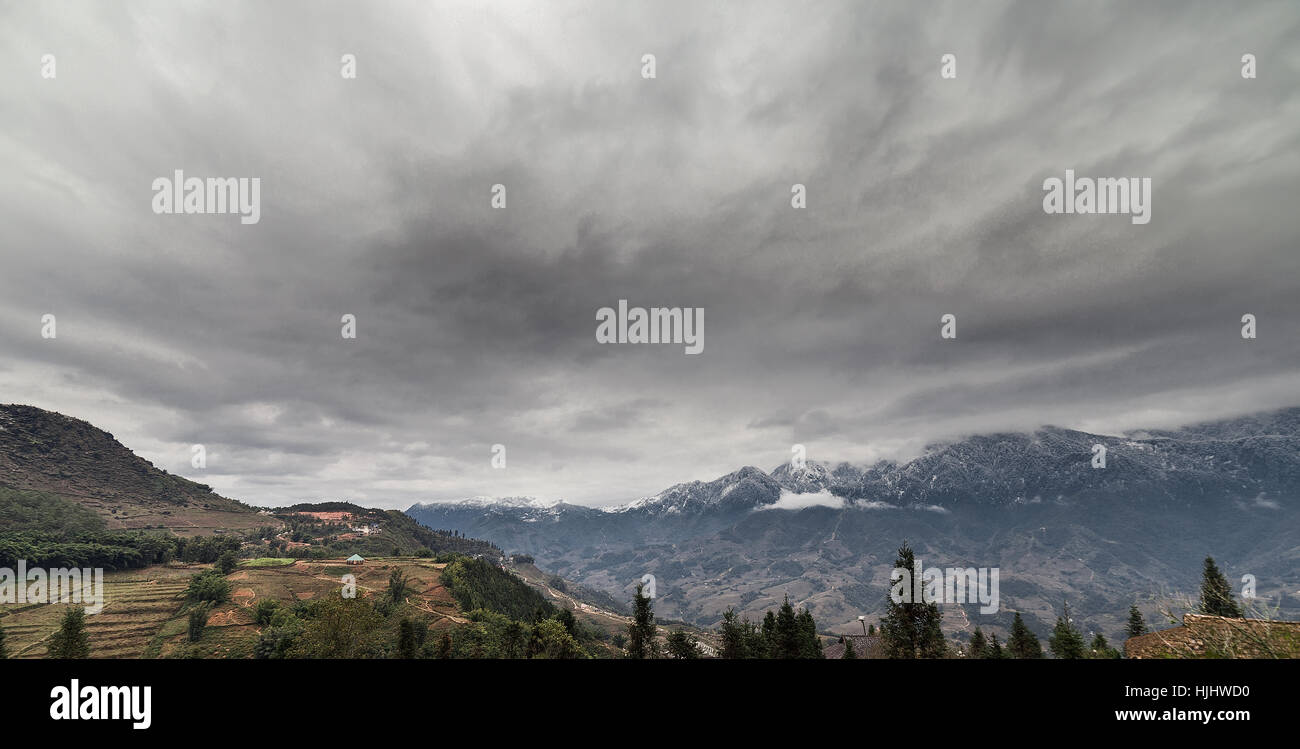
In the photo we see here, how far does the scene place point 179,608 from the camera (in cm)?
12938

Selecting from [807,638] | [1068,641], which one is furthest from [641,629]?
[1068,641]

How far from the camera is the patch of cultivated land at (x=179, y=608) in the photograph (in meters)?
107

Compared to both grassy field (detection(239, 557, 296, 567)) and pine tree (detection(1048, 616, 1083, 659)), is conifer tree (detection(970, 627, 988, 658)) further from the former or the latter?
grassy field (detection(239, 557, 296, 567))

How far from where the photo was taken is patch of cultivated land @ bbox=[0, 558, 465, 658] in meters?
107

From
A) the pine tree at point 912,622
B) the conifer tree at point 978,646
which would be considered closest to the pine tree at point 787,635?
A: the pine tree at point 912,622

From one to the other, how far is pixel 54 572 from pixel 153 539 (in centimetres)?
2750

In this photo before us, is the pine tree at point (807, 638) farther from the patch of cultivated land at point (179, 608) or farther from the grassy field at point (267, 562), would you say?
the grassy field at point (267, 562)

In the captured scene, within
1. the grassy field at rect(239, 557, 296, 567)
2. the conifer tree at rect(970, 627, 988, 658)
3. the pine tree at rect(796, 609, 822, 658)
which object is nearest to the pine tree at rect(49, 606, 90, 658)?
the pine tree at rect(796, 609, 822, 658)

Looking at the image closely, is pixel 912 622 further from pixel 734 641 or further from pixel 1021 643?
pixel 1021 643

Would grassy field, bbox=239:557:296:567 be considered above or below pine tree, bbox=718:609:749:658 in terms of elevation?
below
